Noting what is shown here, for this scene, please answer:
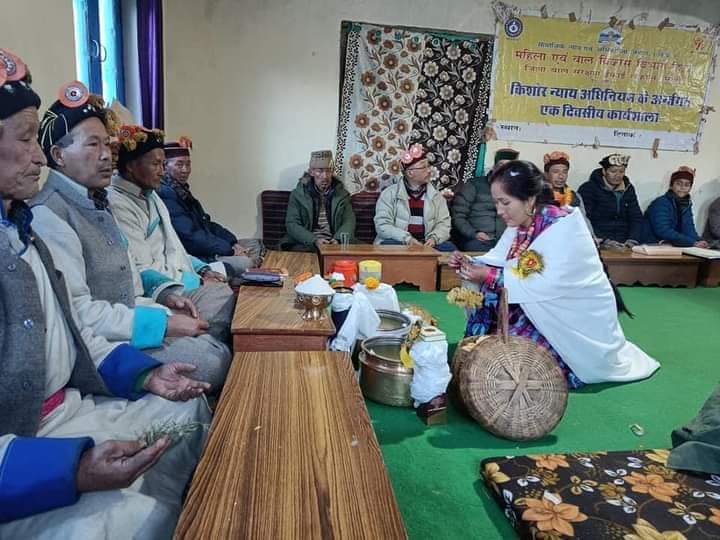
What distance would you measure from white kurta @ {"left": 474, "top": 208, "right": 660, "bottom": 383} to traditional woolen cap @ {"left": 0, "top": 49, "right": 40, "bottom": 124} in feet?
6.77

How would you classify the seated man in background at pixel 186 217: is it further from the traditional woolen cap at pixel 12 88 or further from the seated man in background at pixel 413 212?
the traditional woolen cap at pixel 12 88

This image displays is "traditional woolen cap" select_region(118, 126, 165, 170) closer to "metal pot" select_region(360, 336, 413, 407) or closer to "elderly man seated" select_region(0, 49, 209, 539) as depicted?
"elderly man seated" select_region(0, 49, 209, 539)

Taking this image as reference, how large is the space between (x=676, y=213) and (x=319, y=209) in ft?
12.6

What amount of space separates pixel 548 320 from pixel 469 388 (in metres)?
0.72

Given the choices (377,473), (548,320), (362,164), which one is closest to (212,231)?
(362,164)

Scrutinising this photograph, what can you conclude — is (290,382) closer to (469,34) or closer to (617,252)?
(617,252)

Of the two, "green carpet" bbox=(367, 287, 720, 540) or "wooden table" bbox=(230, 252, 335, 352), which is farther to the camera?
"wooden table" bbox=(230, 252, 335, 352)

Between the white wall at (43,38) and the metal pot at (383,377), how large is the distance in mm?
1803

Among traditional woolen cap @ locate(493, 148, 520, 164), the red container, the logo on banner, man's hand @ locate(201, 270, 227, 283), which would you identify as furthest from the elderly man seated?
the logo on banner

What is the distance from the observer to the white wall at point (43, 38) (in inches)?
71.9

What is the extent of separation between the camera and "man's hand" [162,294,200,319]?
192 centimetres

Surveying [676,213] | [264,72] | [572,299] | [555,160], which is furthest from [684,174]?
[264,72]

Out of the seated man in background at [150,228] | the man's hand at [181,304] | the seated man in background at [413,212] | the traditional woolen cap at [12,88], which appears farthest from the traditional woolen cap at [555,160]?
the traditional woolen cap at [12,88]

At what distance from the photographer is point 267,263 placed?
356cm
